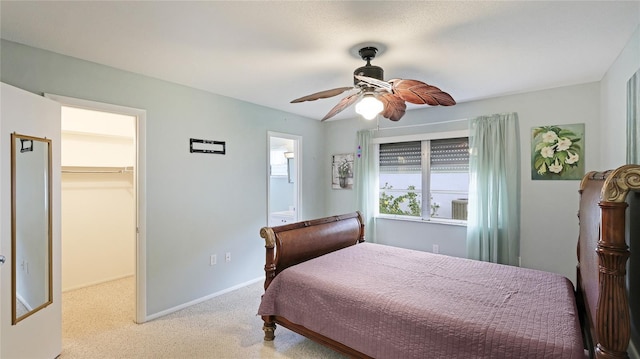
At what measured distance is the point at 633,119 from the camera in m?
2.00

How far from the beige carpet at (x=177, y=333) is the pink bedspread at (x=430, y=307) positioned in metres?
0.33

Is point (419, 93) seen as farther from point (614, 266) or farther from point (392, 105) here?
point (614, 266)

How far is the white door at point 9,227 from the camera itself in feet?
6.24

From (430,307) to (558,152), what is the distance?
2.67 meters

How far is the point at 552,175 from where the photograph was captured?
10.8 ft

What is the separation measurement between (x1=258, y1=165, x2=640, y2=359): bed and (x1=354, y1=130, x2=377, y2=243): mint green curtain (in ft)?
5.19

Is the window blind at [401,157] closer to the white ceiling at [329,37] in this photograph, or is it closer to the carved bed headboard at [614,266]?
the white ceiling at [329,37]

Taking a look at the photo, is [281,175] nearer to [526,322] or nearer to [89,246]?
[89,246]

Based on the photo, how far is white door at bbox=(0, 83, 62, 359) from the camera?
6.24 feet

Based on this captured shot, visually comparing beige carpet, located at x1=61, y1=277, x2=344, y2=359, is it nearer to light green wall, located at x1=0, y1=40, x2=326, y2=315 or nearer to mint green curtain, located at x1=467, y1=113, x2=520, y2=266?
light green wall, located at x1=0, y1=40, x2=326, y2=315

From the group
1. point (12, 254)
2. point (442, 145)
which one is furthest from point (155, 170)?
point (442, 145)

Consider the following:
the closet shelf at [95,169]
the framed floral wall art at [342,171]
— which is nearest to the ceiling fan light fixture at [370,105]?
the framed floral wall art at [342,171]

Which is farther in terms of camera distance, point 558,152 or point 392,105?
point 558,152

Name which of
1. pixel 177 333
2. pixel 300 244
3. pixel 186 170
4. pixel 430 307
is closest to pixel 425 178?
pixel 300 244
